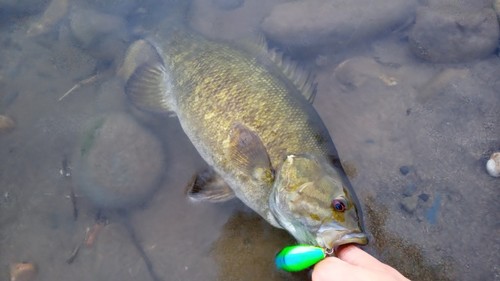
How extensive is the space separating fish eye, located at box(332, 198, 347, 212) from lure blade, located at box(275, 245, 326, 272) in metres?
0.28

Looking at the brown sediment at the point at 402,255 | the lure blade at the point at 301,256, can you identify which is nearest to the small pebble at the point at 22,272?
the lure blade at the point at 301,256

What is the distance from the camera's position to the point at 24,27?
4.75 m

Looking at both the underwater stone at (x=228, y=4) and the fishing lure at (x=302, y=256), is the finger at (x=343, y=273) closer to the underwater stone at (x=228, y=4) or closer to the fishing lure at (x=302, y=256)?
the fishing lure at (x=302, y=256)

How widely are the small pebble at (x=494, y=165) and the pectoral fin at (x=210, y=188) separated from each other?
2.12 meters

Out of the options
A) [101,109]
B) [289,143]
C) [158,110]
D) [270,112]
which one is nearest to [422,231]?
[289,143]

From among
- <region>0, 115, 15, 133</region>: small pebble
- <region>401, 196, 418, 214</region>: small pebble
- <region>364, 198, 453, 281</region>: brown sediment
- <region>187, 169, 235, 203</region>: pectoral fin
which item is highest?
<region>401, 196, 418, 214</region>: small pebble

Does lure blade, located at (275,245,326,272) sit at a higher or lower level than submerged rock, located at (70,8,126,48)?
higher

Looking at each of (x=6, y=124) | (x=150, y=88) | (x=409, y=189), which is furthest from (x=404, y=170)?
(x=6, y=124)

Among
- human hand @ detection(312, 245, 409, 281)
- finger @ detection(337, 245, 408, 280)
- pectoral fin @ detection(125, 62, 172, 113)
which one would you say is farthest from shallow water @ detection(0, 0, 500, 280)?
human hand @ detection(312, 245, 409, 281)

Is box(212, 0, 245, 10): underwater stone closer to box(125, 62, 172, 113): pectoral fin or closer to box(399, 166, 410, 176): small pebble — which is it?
box(125, 62, 172, 113): pectoral fin

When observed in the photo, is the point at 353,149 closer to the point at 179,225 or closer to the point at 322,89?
the point at 322,89

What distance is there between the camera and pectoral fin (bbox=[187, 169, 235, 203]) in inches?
123

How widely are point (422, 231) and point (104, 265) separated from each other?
260cm

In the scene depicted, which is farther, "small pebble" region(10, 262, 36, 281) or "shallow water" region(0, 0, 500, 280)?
"small pebble" region(10, 262, 36, 281)
